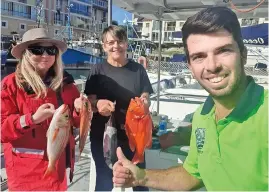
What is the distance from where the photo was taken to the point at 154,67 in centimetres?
1193

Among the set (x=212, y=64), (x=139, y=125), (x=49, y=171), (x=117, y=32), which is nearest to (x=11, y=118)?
(x=49, y=171)

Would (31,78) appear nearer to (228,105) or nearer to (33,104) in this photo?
(33,104)

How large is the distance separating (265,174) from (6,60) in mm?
22880

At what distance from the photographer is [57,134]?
83.2 inches

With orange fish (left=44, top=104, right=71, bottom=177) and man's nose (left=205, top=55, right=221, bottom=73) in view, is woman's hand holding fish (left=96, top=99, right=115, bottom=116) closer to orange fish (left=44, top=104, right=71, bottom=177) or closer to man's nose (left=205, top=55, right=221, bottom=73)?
orange fish (left=44, top=104, right=71, bottom=177)

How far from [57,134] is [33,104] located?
0.32 metres

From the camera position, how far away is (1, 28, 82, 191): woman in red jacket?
85.0 inches

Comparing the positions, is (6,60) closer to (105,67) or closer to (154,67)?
(154,67)

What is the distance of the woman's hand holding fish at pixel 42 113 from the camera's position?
2055 mm

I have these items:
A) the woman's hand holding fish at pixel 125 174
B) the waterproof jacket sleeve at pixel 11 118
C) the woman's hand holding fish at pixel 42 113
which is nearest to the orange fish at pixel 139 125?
the woman's hand holding fish at pixel 125 174

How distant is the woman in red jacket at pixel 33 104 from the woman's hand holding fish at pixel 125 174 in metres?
0.67

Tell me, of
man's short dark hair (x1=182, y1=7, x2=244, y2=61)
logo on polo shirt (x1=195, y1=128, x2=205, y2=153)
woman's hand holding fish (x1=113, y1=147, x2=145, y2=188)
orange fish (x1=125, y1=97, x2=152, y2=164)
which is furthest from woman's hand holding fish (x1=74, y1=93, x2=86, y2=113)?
man's short dark hair (x1=182, y1=7, x2=244, y2=61)

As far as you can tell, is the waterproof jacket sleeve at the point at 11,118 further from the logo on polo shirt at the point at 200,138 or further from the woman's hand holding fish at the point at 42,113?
the logo on polo shirt at the point at 200,138

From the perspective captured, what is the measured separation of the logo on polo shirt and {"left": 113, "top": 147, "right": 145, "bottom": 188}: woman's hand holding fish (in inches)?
15.7
